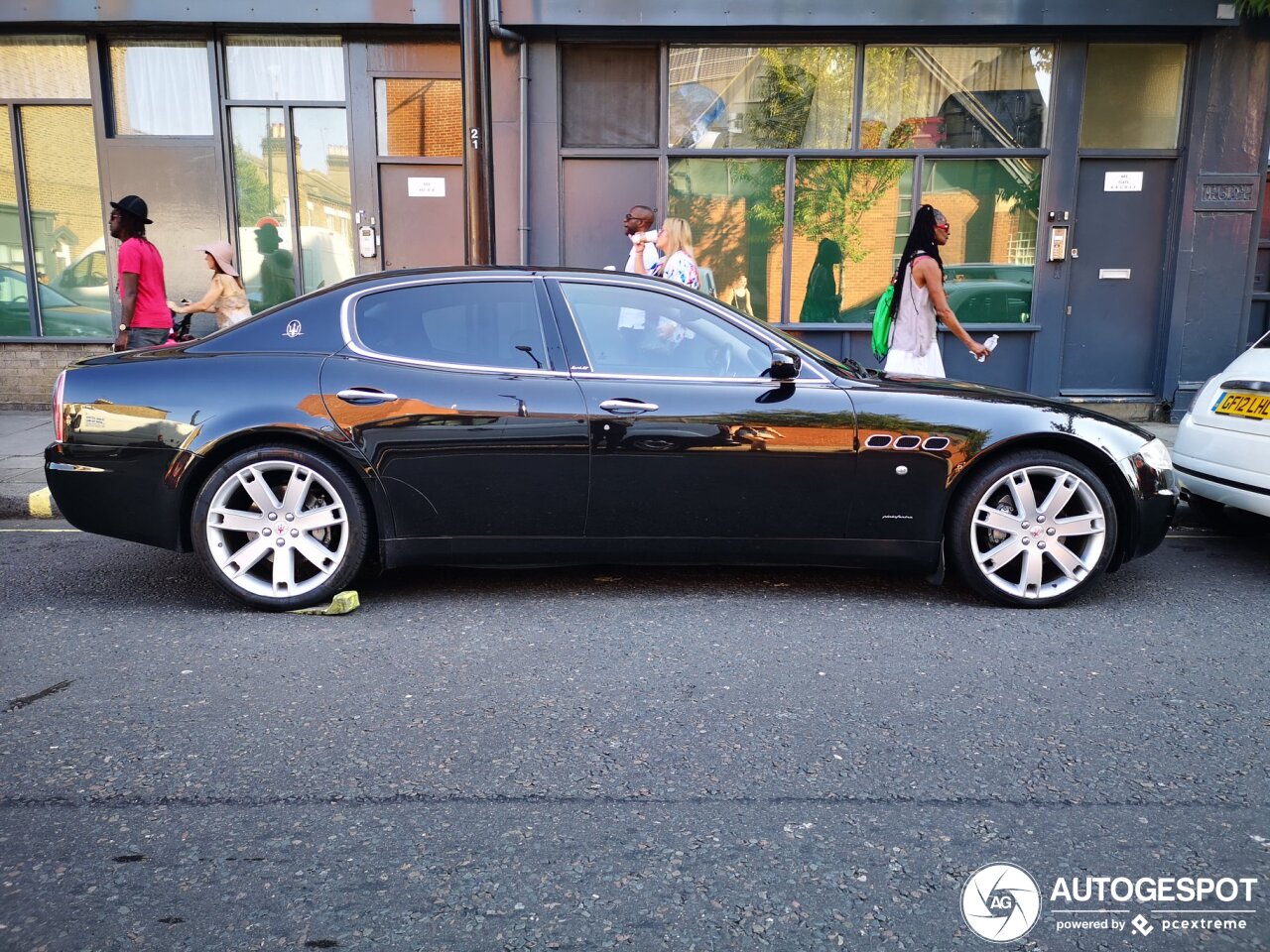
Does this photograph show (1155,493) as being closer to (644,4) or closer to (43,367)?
(644,4)

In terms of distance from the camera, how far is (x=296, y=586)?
4.37 meters

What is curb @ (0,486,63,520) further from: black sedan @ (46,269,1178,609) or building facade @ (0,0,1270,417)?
building facade @ (0,0,1270,417)

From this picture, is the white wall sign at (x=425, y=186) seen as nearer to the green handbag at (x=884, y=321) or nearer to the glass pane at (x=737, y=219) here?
the glass pane at (x=737, y=219)

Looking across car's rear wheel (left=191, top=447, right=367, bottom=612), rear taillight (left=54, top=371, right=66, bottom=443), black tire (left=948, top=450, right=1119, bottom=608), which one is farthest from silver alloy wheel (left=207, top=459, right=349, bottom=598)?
black tire (left=948, top=450, right=1119, bottom=608)

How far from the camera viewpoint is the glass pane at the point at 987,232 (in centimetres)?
941

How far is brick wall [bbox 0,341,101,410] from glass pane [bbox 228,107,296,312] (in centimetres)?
176

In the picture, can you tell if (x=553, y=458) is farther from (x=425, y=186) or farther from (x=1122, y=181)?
(x=1122, y=181)

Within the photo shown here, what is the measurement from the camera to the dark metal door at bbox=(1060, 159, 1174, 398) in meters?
9.40

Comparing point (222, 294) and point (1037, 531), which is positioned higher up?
point (222, 294)

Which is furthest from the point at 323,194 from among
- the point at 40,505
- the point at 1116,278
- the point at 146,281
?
the point at 1116,278

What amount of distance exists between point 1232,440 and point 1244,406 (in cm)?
19

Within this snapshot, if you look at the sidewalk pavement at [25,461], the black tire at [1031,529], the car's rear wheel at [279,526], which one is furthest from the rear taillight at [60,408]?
the black tire at [1031,529]

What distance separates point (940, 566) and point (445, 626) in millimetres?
2233

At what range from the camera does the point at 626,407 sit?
4312 mm
